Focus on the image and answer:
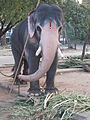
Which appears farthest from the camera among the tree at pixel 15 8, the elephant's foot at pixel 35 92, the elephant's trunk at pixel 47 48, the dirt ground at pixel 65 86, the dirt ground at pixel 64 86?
the tree at pixel 15 8

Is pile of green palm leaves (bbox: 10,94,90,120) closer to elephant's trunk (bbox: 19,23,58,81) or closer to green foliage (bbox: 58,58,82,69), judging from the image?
elephant's trunk (bbox: 19,23,58,81)

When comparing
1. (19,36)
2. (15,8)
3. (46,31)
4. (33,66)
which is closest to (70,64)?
(15,8)

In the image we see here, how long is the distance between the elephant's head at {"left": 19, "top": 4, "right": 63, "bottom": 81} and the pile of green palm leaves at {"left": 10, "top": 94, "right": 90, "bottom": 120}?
0.54 metres

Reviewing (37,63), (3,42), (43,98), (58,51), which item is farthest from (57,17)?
(3,42)

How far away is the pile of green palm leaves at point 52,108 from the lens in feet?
17.0

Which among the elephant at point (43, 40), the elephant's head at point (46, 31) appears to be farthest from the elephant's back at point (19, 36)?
the elephant's head at point (46, 31)

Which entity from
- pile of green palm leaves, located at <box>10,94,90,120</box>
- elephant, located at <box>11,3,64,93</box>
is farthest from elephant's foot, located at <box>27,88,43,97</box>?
pile of green palm leaves, located at <box>10,94,90,120</box>

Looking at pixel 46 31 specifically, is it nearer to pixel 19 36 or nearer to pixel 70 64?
pixel 19 36

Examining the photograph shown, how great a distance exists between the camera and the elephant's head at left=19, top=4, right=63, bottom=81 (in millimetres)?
5320

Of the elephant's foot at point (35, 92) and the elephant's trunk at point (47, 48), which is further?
the elephant's foot at point (35, 92)

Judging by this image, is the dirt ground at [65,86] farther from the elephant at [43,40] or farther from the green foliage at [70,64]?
the green foliage at [70,64]

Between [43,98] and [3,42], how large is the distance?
31622 millimetres

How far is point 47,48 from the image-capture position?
5312mm

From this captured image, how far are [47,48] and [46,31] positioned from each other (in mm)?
312
